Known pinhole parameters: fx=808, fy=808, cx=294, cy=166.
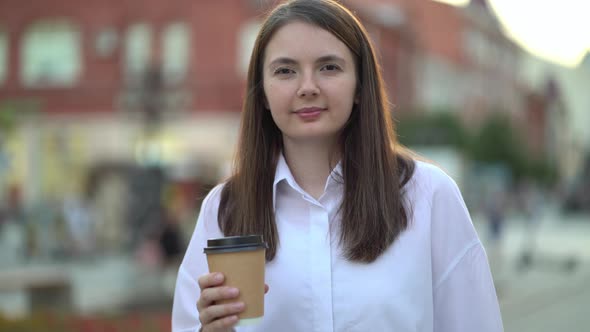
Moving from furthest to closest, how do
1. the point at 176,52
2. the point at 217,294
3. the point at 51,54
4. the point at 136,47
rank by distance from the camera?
1. the point at 51,54
2. the point at 136,47
3. the point at 176,52
4. the point at 217,294

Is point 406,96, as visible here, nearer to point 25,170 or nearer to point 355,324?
point 25,170

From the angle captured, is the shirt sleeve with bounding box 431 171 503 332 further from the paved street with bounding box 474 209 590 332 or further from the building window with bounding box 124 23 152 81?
the building window with bounding box 124 23 152 81

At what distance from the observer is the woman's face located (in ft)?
7.13

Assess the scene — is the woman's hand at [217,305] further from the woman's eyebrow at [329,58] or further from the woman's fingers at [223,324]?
the woman's eyebrow at [329,58]

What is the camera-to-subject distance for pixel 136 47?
30750mm

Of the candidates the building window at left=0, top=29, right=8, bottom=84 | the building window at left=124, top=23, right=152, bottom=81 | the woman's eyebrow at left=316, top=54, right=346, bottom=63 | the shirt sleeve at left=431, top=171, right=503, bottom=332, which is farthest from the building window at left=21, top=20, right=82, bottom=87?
the shirt sleeve at left=431, top=171, right=503, bottom=332

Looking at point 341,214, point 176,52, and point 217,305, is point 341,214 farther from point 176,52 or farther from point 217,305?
point 176,52

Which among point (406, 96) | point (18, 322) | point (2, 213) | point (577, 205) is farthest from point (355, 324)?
point (577, 205)

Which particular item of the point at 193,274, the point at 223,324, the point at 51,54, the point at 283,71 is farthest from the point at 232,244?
the point at 51,54

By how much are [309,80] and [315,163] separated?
0.27 m

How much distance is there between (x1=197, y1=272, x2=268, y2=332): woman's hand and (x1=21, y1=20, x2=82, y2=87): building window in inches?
1212

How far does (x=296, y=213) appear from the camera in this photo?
2.25 m

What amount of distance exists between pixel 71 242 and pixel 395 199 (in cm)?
2007

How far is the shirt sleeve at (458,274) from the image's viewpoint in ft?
7.03
